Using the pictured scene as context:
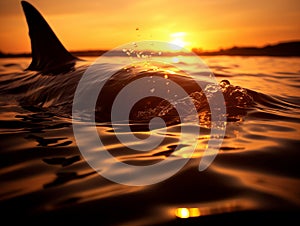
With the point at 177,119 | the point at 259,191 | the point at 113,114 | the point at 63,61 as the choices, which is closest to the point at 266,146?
the point at 259,191

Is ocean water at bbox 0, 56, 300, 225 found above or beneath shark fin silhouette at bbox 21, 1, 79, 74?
beneath

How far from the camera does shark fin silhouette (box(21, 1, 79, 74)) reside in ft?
21.6

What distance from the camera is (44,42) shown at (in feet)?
21.8

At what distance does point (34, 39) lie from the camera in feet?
22.0

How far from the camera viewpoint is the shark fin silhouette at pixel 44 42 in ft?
21.6

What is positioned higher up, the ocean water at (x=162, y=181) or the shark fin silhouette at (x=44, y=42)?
the shark fin silhouette at (x=44, y=42)

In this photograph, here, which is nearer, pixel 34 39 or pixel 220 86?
pixel 220 86

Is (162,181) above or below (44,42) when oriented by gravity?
below

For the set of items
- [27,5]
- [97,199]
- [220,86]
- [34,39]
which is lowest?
[97,199]

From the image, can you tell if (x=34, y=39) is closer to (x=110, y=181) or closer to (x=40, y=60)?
(x=40, y=60)

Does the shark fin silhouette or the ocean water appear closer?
the ocean water

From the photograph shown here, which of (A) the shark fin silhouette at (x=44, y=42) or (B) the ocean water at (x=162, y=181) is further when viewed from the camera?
(A) the shark fin silhouette at (x=44, y=42)

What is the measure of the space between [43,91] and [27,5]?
250 centimetres

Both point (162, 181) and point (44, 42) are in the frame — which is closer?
point (162, 181)
